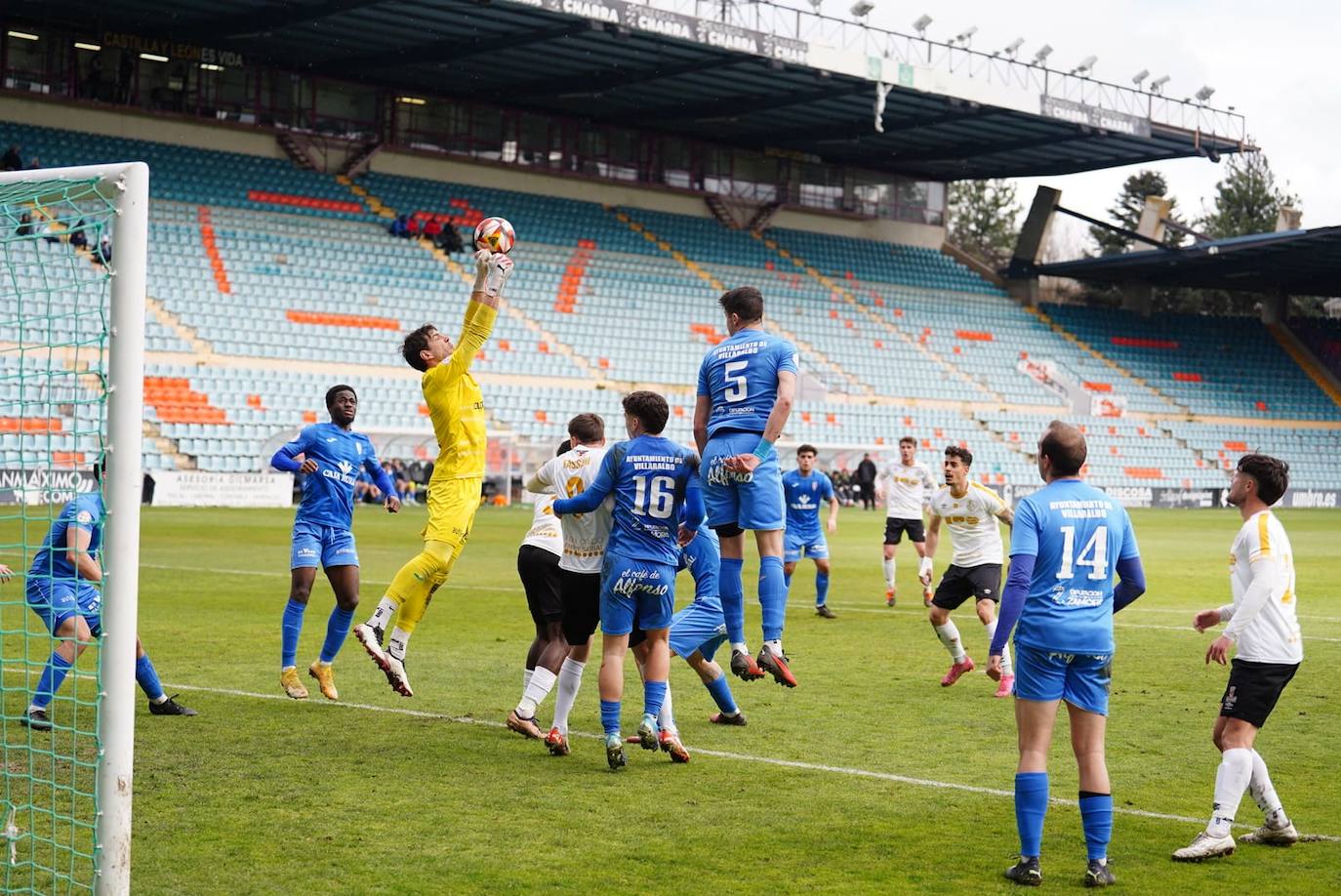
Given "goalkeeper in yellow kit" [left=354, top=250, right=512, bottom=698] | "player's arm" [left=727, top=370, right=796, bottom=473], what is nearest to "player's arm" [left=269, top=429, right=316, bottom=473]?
"goalkeeper in yellow kit" [left=354, top=250, right=512, bottom=698]

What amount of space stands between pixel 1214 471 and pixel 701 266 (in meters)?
18.3

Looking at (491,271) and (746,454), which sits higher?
(491,271)

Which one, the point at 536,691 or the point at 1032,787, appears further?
the point at 536,691

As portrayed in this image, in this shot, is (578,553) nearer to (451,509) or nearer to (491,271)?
(451,509)

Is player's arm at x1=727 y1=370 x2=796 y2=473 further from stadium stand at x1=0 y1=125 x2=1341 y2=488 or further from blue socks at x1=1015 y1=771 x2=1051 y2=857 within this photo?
stadium stand at x1=0 y1=125 x2=1341 y2=488

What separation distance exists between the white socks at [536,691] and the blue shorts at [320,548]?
78.1 inches

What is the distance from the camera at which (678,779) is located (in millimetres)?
8164

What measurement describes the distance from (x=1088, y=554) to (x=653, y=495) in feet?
9.18

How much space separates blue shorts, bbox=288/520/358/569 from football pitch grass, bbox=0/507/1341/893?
3.11ft

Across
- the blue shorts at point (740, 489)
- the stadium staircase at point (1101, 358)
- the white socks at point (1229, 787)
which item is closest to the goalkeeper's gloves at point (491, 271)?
the blue shorts at point (740, 489)

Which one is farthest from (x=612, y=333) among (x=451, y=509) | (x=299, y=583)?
(x=451, y=509)

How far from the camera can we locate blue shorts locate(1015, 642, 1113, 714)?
6250mm

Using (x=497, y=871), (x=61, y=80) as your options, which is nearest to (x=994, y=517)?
(x=497, y=871)

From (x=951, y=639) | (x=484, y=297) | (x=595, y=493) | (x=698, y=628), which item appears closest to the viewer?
(x=595, y=493)
